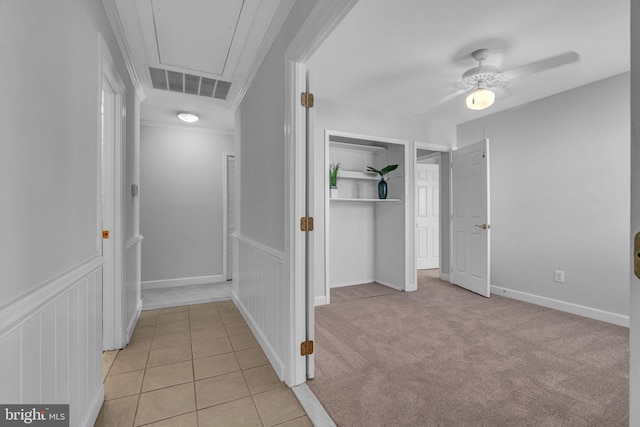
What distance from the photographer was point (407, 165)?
4289mm

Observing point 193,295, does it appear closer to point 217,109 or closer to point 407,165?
point 217,109

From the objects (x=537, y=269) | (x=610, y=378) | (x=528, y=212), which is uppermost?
(x=528, y=212)

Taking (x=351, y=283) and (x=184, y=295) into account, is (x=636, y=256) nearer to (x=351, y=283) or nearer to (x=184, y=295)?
(x=351, y=283)

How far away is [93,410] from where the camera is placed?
1.59 meters

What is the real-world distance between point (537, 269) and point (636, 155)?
3.91 metres

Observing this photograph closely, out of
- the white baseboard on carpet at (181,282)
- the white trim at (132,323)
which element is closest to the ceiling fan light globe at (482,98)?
the white trim at (132,323)

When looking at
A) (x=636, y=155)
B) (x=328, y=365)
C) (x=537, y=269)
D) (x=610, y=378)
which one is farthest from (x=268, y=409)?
(x=537, y=269)

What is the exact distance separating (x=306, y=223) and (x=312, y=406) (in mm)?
1066

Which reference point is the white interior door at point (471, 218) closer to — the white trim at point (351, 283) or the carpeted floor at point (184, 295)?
the white trim at point (351, 283)

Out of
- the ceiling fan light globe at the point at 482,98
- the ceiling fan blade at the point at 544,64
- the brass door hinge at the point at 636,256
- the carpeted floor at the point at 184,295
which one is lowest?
the carpeted floor at the point at 184,295

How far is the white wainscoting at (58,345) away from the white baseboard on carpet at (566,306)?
14.3 ft

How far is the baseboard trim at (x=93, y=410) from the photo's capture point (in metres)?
1.49

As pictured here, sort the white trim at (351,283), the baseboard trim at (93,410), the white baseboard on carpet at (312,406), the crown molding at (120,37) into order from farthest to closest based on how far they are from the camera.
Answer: the white trim at (351,283), the crown molding at (120,37), the white baseboard on carpet at (312,406), the baseboard trim at (93,410)

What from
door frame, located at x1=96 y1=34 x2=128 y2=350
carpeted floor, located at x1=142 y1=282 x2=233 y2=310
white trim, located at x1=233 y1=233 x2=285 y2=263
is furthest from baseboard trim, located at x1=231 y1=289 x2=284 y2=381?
door frame, located at x1=96 y1=34 x2=128 y2=350
